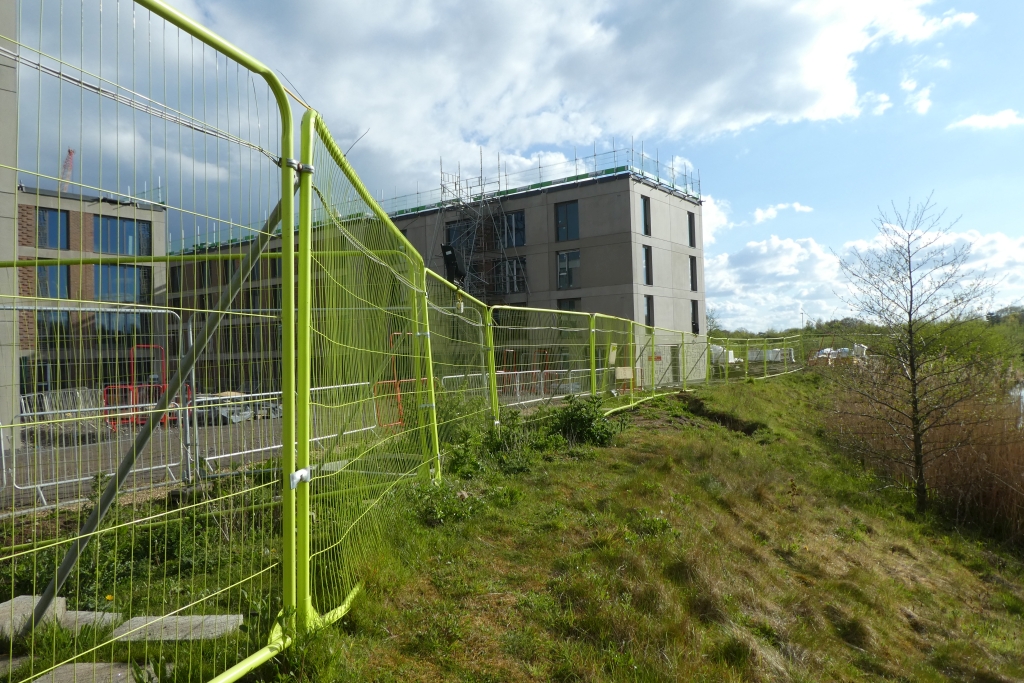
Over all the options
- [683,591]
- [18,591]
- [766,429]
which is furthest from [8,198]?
[766,429]

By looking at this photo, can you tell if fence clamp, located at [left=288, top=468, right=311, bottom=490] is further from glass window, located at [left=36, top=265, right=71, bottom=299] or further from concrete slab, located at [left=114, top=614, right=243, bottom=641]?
glass window, located at [left=36, top=265, right=71, bottom=299]

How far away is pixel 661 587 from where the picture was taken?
4574 mm

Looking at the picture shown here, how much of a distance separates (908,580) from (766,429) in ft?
20.7

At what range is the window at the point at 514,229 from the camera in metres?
39.5

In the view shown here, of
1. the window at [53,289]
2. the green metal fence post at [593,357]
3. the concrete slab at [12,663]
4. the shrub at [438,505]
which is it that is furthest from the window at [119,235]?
the green metal fence post at [593,357]

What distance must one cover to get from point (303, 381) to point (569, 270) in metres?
35.8

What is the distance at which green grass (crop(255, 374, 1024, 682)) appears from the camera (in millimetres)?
3629

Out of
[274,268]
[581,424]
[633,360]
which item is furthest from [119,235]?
[633,360]

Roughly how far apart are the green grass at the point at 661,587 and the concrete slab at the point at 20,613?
1.02m

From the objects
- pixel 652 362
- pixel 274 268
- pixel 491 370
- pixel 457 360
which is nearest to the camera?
pixel 274 268

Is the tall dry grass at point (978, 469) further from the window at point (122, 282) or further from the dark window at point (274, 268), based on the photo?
the window at point (122, 282)

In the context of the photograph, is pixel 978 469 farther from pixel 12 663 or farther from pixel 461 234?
pixel 461 234

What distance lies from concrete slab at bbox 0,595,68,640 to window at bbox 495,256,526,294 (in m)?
35.9

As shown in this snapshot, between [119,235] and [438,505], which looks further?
[438,505]
